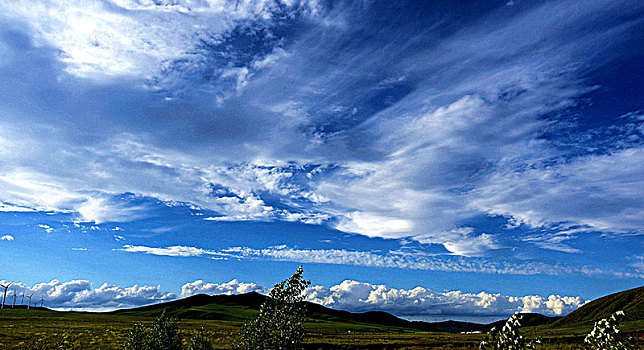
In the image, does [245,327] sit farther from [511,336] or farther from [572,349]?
[572,349]

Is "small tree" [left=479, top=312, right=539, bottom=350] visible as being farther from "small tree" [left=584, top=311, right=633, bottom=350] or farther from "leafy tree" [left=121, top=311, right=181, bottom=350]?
"leafy tree" [left=121, top=311, right=181, bottom=350]

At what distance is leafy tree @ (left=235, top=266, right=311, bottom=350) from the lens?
1892 centimetres

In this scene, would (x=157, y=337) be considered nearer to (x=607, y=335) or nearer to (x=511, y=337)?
(x=511, y=337)

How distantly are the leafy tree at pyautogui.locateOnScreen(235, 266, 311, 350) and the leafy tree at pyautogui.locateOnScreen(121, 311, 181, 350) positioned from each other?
1202cm

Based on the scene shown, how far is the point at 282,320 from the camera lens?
19031 millimetres

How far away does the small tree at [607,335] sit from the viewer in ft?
41.0

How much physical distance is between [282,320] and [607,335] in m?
12.2

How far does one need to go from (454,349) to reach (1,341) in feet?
308

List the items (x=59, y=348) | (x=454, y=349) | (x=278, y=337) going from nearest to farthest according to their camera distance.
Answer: (x=278, y=337) → (x=59, y=348) → (x=454, y=349)

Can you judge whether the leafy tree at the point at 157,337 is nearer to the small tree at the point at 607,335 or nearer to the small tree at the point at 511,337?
the small tree at the point at 511,337

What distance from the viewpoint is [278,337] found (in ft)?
62.4

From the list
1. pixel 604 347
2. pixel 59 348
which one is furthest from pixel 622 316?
pixel 59 348

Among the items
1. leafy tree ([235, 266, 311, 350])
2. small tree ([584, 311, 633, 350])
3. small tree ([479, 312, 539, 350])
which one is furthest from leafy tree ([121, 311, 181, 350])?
small tree ([584, 311, 633, 350])

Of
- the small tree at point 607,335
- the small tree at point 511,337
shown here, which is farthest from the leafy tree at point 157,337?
the small tree at point 607,335
